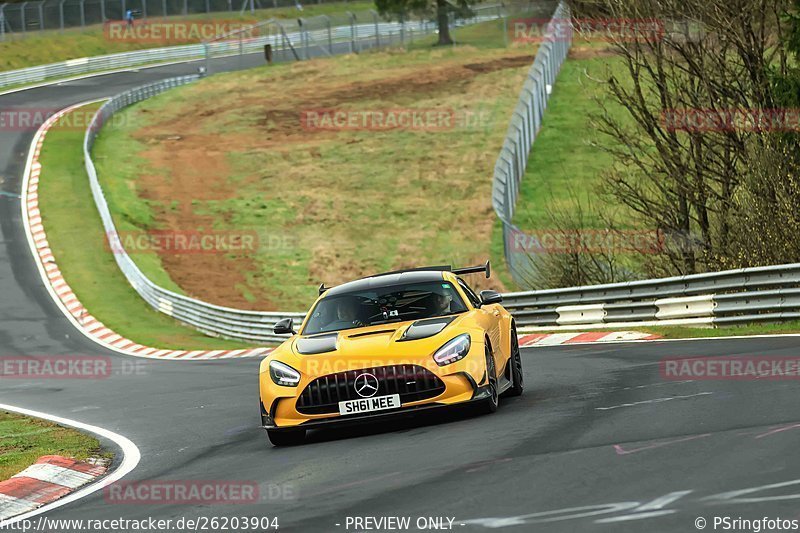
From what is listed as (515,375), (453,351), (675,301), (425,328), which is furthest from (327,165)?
(453,351)

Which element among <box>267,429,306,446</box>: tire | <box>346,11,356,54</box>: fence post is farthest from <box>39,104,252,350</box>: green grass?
<box>346,11,356,54</box>: fence post

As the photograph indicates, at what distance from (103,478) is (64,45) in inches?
2789

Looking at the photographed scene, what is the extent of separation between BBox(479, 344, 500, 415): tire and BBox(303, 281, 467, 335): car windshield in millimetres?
963

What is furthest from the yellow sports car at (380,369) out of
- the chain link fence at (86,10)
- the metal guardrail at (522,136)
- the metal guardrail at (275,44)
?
the chain link fence at (86,10)

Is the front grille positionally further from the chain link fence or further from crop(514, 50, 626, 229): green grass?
the chain link fence

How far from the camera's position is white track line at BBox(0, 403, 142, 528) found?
911cm

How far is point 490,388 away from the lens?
37.1 feet

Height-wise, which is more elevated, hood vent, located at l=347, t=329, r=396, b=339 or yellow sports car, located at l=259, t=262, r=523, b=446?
hood vent, located at l=347, t=329, r=396, b=339

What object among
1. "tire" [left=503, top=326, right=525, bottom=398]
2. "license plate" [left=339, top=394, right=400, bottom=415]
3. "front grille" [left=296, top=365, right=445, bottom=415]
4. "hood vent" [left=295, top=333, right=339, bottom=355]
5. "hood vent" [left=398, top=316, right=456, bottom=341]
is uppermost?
"hood vent" [left=398, top=316, right=456, bottom=341]

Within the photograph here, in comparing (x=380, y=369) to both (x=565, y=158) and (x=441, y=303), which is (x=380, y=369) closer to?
(x=441, y=303)

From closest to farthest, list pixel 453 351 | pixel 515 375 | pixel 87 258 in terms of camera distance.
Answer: pixel 453 351, pixel 515 375, pixel 87 258

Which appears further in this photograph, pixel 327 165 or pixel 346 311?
pixel 327 165

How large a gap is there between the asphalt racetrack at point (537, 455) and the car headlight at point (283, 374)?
0.59 m

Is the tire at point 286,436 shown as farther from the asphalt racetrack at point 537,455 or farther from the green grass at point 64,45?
the green grass at point 64,45
